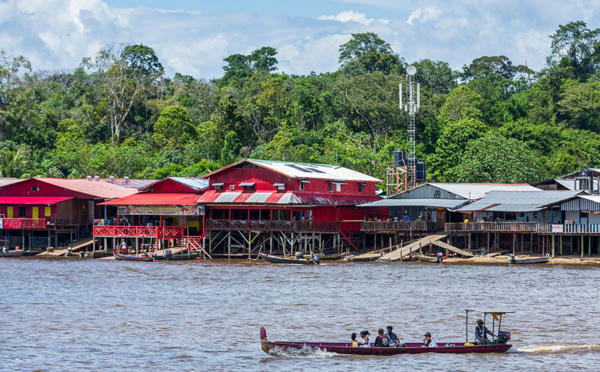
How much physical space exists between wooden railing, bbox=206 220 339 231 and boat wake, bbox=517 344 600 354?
37604mm

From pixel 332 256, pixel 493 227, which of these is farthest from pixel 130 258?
pixel 493 227

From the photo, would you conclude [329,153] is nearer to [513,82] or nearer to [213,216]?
[213,216]

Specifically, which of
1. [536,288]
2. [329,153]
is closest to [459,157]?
[329,153]

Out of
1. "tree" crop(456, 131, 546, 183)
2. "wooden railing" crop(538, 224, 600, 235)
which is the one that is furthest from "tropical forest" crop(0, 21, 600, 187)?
"wooden railing" crop(538, 224, 600, 235)

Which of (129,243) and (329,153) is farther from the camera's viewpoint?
(329,153)

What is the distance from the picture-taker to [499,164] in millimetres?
88750

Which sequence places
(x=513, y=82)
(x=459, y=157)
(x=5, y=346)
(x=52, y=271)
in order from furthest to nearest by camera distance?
(x=513, y=82)
(x=459, y=157)
(x=52, y=271)
(x=5, y=346)

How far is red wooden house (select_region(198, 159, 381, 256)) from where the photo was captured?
72688 millimetres

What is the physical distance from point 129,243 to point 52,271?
1485cm

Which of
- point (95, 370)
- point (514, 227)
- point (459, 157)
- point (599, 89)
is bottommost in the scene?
point (95, 370)

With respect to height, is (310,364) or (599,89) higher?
(599,89)

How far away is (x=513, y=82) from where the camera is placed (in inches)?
5335

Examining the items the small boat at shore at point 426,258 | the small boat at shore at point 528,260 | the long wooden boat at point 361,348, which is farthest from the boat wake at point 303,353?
the small boat at shore at point 426,258

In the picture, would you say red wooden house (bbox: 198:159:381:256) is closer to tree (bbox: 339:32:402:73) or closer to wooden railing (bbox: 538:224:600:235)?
wooden railing (bbox: 538:224:600:235)
